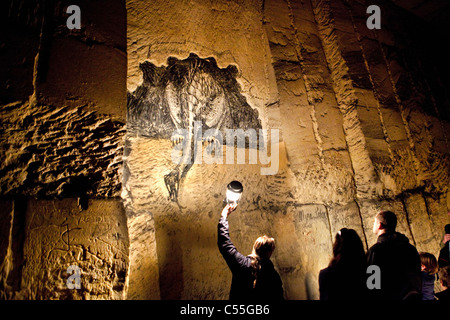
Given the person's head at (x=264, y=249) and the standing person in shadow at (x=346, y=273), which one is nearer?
the standing person in shadow at (x=346, y=273)

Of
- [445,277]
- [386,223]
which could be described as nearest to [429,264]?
[445,277]

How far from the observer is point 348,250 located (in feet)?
4.44

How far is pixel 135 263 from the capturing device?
1.76 meters

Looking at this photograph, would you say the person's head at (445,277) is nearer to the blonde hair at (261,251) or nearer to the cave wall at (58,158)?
the blonde hair at (261,251)

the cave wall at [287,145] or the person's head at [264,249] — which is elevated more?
the cave wall at [287,145]

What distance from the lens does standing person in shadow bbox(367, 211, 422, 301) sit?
53.2 inches

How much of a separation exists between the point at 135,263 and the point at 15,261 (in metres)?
0.82

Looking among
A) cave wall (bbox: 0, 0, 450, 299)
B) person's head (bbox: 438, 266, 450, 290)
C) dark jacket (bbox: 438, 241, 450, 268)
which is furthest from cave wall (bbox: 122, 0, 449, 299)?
person's head (bbox: 438, 266, 450, 290)

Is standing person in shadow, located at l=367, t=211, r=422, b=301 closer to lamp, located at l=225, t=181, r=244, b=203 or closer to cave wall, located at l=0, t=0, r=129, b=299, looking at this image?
lamp, located at l=225, t=181, r=244, b=203

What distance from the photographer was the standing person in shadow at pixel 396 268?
135 cm

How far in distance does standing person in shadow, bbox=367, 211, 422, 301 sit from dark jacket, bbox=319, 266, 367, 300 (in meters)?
0.10

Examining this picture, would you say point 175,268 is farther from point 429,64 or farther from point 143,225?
point 429,64

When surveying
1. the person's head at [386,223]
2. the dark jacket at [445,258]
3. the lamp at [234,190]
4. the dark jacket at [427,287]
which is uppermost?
the lamp at [234,190]

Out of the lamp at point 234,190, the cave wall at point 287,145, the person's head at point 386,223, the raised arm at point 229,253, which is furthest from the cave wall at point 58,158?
the person's head at point 386,223
